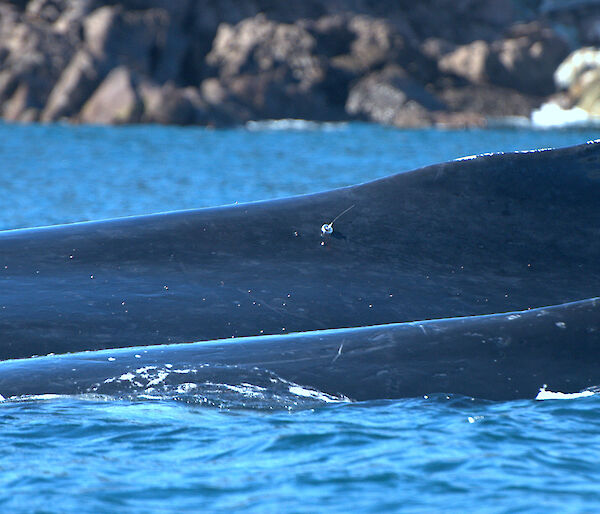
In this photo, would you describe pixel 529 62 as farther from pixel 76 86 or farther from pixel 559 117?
pixel 76 86

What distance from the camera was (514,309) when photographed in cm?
911

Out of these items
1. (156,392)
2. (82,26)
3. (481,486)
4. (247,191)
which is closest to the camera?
(481,486)

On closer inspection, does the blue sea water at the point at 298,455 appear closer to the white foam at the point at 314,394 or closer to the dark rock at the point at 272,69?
the white foam at the point at 314,394

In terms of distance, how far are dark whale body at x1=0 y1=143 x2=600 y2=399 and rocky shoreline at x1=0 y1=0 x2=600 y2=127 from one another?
2540 inches

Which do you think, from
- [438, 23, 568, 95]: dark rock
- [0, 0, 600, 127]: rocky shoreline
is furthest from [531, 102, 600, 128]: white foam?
[438, 23, 568, 95]: dark rock

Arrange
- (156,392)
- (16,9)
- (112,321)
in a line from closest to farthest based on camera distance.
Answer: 1. (156,392)
2. (112,321)
3. (16,9)

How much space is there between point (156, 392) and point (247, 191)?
24604mm

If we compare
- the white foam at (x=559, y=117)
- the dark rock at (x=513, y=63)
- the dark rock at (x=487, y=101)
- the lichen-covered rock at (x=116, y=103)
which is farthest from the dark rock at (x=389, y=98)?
the lichen-covered rock at (x=116, y=103)

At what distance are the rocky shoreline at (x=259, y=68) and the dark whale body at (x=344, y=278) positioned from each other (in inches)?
2540

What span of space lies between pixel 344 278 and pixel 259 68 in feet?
256

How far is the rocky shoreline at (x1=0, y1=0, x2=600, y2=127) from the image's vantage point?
77500mm

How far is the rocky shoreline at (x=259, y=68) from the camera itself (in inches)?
3051

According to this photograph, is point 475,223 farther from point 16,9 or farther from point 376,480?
point 16,9

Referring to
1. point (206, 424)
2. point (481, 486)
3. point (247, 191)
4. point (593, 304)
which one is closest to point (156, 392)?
point (206, 424)
